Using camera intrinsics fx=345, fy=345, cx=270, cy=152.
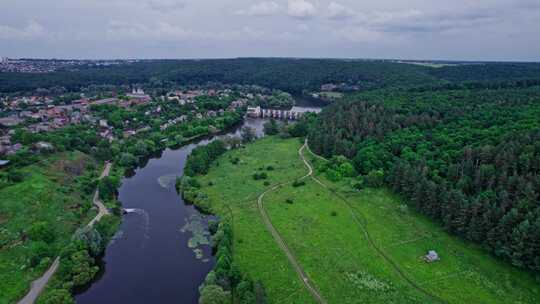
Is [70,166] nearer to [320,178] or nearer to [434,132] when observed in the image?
[320,178]

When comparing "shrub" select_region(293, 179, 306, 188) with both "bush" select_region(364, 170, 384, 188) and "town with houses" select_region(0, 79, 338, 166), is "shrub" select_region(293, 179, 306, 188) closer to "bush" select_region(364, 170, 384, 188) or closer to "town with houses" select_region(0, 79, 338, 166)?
"bush" select_region(364, 170, 384, 188)

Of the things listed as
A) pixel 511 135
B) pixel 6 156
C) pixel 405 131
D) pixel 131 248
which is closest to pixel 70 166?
pixel 6 156

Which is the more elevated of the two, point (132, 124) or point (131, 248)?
point (132, 124)

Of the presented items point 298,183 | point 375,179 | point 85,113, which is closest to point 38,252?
point 298,183

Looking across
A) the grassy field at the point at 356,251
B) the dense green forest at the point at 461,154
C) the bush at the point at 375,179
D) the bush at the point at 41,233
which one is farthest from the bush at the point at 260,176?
the bush at the point at 41,233

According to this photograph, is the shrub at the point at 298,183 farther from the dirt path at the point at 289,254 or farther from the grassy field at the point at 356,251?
the dirt path at the point at 289,254

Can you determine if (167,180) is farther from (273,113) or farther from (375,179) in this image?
(273,113)
